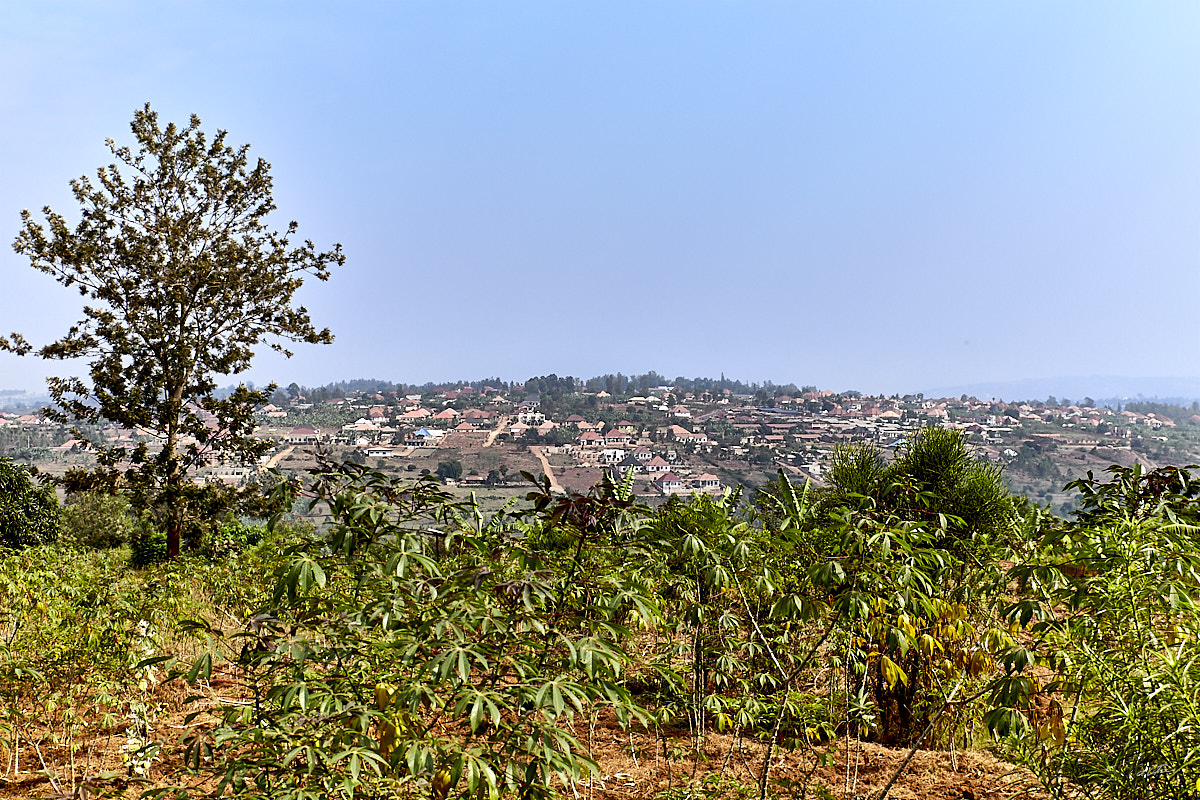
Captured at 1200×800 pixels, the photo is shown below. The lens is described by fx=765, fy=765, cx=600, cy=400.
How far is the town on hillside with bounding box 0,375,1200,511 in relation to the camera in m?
30.0

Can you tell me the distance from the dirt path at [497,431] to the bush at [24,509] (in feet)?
82.7

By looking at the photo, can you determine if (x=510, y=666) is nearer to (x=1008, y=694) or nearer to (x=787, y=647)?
(x=1008, y=694)

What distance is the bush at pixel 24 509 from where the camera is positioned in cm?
1138

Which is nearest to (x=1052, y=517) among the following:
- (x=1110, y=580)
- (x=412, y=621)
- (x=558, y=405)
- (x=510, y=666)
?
(x=1110, y=580)

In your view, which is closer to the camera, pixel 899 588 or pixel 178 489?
pixel 899 588

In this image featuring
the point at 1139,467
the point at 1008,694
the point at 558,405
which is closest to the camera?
the point at 1008,694

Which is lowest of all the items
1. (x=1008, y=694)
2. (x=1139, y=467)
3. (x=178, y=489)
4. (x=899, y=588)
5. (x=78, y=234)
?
(x=178, y=489)

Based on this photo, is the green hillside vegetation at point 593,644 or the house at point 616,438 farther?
the house at point 616,438

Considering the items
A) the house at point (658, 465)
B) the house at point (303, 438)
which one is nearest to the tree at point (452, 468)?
the house at point (303, 438)

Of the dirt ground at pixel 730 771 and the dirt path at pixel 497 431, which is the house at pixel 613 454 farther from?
the dirt ground at pixel 730 771

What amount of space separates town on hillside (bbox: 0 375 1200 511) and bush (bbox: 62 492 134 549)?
3.86 metres

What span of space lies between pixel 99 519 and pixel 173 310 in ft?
32.6

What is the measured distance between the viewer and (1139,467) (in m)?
2.51

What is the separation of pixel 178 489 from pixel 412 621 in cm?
1135
